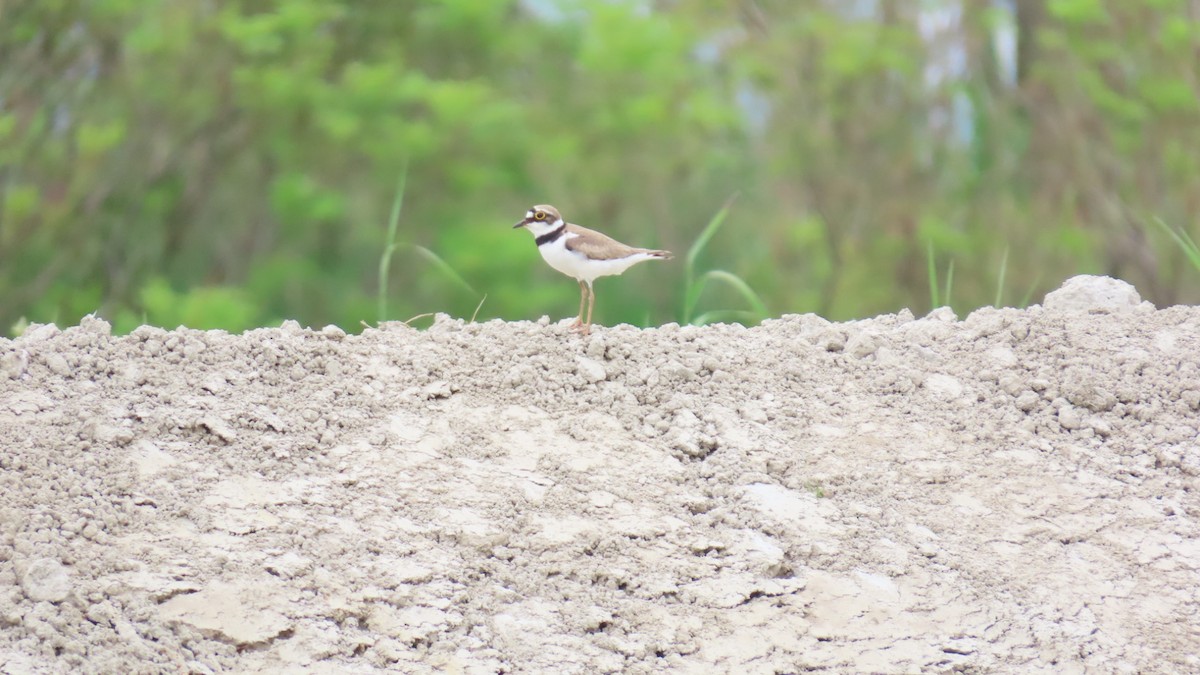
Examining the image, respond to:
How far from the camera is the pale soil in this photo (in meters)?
2.95

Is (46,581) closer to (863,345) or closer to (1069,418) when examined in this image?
(863,345)

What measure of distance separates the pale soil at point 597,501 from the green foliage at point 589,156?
201 inches

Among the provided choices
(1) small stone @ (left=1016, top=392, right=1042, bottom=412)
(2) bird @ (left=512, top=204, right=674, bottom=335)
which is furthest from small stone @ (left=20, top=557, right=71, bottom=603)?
(1) small stone @ (left=1016, top=392, right=1042, bottom=412)

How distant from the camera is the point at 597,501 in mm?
3422

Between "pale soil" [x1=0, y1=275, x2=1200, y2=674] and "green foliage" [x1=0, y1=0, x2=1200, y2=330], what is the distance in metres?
5.10

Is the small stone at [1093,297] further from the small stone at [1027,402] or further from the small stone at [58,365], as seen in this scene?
the small stone at [58,365]

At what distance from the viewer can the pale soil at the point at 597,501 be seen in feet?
9.68

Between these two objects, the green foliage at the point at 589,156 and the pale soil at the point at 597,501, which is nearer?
the pale soil at the point at 597,501

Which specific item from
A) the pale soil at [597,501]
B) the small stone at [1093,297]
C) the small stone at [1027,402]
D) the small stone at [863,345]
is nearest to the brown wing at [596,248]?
the pale soil at [597,501]

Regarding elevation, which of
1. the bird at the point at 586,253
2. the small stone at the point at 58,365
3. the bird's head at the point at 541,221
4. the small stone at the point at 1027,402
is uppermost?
the bird's head at the point at 541,221

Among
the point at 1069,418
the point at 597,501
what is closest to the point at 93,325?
the point at 597,501

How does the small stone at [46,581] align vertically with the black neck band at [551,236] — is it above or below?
below

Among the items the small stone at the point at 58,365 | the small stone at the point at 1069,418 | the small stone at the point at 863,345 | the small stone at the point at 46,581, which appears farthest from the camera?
the small stone at the point at 863,345

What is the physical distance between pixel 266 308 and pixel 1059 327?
686 cm
